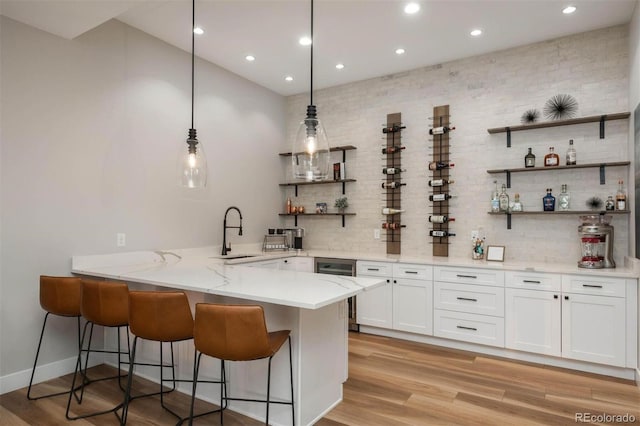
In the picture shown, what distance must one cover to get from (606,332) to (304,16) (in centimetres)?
388

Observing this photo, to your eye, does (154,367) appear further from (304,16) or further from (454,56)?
(454,56)

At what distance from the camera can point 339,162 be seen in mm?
5496

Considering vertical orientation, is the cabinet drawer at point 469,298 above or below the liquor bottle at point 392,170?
below

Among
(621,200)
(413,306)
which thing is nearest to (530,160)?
(621,200)

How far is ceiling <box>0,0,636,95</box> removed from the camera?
3120 mm

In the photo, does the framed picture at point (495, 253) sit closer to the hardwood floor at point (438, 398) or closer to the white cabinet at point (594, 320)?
the white cabinet at point (594, 320)

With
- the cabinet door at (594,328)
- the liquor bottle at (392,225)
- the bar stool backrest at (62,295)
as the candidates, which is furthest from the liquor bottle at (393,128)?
the bar stool backrest at (62,295)

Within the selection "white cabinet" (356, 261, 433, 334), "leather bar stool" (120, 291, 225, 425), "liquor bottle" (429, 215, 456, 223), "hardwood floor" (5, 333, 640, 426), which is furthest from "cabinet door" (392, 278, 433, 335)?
"leather bar stool" (120, 291, 225, 425)

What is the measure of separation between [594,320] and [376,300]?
2057mm

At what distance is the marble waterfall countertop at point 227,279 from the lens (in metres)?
2.25

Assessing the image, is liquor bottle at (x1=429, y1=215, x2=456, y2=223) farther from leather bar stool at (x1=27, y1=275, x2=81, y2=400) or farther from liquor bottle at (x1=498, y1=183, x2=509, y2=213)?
leather bar stool at (x1=27, y1=275, x2=81, y2=400)

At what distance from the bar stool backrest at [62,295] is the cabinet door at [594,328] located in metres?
4.08

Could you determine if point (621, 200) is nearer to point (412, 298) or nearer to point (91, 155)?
point (412, 298)

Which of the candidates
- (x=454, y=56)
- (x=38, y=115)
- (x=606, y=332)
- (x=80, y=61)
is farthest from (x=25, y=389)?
(x=454, y=56)
